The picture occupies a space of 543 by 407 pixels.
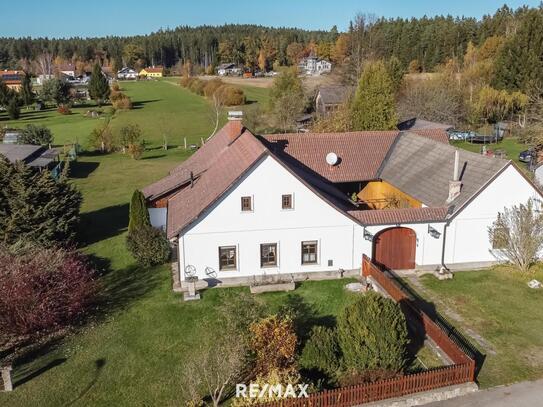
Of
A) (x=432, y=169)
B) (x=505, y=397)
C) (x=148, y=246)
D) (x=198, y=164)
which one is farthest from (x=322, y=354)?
(x=198, y=164)

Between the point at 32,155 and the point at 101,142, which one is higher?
the point at 32,155

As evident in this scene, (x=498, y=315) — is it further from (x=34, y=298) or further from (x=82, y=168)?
(x=82, y=168)

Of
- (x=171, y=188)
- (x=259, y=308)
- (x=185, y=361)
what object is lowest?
(x=185, y=361)

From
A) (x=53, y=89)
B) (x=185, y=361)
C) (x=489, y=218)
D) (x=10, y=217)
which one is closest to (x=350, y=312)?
(x=185, y=361)

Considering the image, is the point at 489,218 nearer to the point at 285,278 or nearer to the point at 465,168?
the point at 465,168

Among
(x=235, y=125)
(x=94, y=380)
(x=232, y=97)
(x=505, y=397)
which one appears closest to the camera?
(x=505, y=397)

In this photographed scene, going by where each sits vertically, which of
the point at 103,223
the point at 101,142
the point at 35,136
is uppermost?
the point at 35,136
